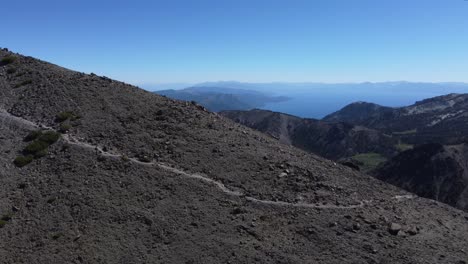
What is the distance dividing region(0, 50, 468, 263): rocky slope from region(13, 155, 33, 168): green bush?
0.68ft

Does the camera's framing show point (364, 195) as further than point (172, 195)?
Yes

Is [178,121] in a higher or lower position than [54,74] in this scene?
lower

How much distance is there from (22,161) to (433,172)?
3686 inches

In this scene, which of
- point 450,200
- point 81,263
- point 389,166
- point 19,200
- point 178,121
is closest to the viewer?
point 81,263

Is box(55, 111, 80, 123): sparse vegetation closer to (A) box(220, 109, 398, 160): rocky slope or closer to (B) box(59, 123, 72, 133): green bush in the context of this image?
(B) box(59, 123, 72, 133): green bush

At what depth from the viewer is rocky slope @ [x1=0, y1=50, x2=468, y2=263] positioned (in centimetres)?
1752

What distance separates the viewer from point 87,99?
1168 inches

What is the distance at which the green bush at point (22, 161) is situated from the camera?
22.4 meters

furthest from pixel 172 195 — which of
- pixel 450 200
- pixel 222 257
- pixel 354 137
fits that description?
pixel 354 137

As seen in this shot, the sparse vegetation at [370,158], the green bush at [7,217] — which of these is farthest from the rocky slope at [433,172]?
the green bush at [7,217]

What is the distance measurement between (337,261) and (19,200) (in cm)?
1383

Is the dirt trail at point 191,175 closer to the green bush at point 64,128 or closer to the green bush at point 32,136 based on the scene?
the green bush at point 64,128

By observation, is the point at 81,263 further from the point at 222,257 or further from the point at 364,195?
the point at 364,195

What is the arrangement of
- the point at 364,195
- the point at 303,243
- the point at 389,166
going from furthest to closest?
the point at 389,166, the point at 364,195, the point at 303,243
